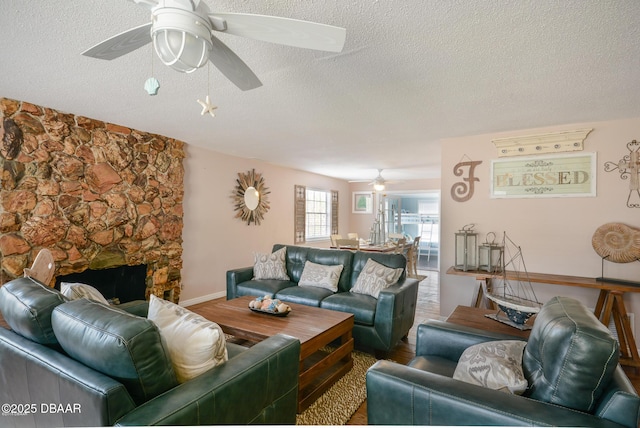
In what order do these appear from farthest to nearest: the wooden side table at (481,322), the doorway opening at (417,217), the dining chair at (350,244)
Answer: the doorway opening at (417,217), the dining chair at (350,244), the wooden side table at (481,322)

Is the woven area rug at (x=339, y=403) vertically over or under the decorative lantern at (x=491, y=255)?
under

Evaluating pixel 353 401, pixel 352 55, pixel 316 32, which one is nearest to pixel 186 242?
pixel 353 401

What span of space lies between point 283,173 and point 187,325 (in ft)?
17.8

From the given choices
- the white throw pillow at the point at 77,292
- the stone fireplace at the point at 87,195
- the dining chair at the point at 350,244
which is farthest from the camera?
the dining chair at the point at 350,244

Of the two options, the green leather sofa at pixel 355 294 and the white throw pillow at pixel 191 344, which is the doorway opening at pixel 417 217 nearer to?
the green leather sofa at pixel 355 294

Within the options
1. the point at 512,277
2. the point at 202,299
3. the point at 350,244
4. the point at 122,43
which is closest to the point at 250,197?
the point at 202,299

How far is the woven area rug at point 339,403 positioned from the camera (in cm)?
199

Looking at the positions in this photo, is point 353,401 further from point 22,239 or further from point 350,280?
point 22,239

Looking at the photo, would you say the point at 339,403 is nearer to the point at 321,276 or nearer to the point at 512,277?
the point at 321,276

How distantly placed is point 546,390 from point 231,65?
6.49ft

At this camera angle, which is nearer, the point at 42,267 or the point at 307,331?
the point at 307,331

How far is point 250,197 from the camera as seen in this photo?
5.75 m

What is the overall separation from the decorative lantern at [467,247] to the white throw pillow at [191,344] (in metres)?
3.13

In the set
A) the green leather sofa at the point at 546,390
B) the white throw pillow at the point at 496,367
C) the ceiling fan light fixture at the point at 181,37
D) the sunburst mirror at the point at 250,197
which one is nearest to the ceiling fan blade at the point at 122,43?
the ceiling fan light fixture at the point at 181,37
